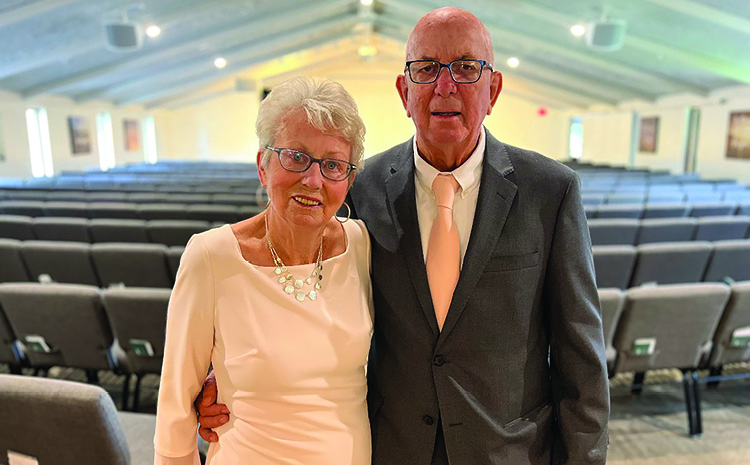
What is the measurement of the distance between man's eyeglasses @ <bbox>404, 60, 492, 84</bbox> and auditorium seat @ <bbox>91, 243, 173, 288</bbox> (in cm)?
290

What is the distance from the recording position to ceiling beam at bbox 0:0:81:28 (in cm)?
782

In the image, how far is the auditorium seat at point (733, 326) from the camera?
8.77 ft

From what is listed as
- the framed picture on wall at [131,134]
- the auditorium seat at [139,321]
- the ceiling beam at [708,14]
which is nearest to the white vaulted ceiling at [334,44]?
the ceiling beam at [708,14]

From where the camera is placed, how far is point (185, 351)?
1.24m

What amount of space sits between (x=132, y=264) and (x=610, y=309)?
317cm

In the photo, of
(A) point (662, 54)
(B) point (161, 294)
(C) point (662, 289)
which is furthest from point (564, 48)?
(B) point (161, 294)

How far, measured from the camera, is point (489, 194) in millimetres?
1284

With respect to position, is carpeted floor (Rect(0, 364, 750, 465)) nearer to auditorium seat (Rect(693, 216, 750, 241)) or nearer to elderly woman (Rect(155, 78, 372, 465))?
elderly woman (Rect(155, 78, 372, 465))

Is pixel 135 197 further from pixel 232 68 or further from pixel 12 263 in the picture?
pixel 232 68

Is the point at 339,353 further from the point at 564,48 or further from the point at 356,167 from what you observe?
the point at 564,48

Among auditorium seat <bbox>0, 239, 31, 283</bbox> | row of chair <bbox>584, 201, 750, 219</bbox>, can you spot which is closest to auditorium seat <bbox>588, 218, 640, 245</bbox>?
row of chair <bbox>584, 201, 750, 219</bbox>

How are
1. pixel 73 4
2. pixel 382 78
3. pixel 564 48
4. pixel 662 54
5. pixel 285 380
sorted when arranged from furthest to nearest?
pixel 382 78 → pixel 564 48 → pixel 662 54 → pixel 73 4 → pixel 285 380

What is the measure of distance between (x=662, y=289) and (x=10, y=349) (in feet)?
11.7

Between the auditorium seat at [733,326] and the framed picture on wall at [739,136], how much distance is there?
10.5 metres
